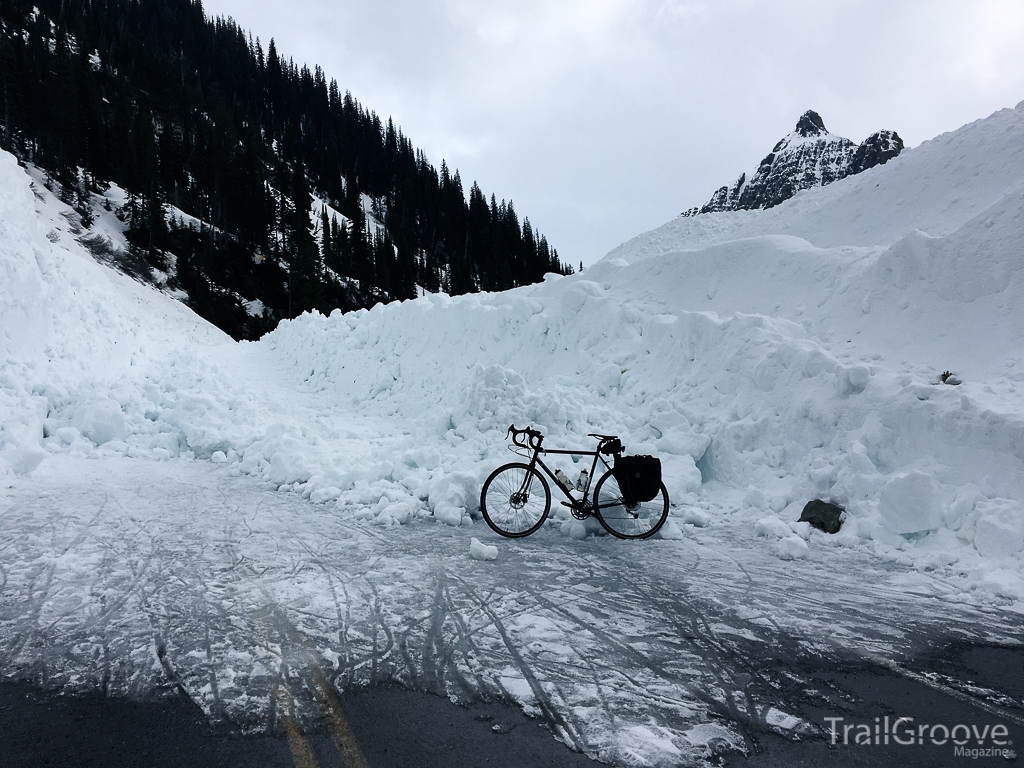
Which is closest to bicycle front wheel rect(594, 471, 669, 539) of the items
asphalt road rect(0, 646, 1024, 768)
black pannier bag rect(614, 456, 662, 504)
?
black pannier bag rect(614, 456, 662, 504)

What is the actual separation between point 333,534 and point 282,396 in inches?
348

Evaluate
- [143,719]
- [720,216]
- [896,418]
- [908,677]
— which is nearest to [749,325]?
[896,418]

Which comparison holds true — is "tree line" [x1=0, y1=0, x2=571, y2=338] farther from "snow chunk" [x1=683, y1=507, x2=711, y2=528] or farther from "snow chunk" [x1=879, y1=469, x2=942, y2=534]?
"snow chunk" [x1=879, y1=469, x2=942, y2=534]

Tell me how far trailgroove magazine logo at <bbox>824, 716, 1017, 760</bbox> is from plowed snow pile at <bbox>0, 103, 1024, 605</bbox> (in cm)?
204

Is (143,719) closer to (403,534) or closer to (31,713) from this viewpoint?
(31,713)

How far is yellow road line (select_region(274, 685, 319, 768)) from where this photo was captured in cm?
231

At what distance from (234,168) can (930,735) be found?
6396 cm

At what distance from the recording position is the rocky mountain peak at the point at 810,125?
16550 centimetres

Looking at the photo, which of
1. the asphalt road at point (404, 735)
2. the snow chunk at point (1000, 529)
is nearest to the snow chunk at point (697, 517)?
the snow chunk at point (1000, 529)

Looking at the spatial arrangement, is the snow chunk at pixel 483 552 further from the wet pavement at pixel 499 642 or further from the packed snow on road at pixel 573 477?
the wet pavement at pixel 499 642

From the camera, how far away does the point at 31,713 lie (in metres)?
2.57

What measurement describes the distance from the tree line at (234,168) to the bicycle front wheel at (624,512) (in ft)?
134

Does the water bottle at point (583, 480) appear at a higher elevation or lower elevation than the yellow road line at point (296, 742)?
higher

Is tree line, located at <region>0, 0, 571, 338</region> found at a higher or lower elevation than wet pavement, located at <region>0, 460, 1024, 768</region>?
higher
